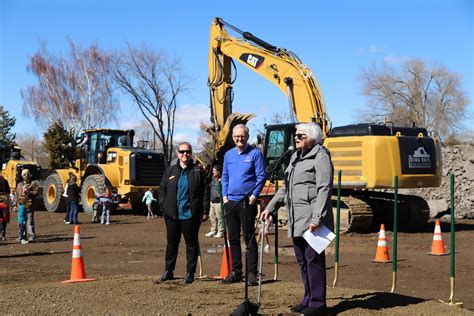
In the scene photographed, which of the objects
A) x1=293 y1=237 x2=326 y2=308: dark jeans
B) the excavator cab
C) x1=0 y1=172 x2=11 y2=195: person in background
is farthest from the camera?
the excavator cab

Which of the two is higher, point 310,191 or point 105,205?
point 310,191

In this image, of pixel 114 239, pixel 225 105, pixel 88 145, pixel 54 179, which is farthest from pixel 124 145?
pixel 114 239

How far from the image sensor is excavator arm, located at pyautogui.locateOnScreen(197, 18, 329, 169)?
20656mm

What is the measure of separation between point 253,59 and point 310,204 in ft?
50.6

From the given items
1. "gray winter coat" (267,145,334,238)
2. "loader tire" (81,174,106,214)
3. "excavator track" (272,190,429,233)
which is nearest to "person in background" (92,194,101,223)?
"loader tire" (81,174,106,214)

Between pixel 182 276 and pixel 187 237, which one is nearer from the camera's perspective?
pixel 187 237

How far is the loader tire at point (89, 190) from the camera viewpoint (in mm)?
25748

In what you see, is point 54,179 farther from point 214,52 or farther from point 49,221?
point 214,52

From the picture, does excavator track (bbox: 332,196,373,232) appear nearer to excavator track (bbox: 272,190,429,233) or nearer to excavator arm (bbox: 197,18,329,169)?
excavator track (bbox: 272,190,429,233)

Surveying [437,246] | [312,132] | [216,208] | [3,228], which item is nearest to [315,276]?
[312,132]

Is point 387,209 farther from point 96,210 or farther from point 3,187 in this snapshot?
point 3,187

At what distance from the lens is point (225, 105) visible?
23.2 m

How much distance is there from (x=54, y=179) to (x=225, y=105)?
352 inches

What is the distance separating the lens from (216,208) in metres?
17.5
